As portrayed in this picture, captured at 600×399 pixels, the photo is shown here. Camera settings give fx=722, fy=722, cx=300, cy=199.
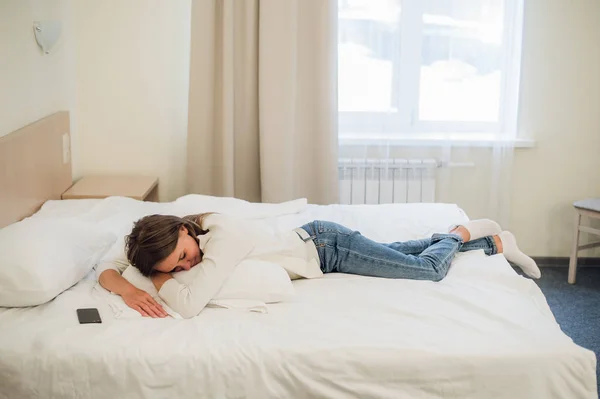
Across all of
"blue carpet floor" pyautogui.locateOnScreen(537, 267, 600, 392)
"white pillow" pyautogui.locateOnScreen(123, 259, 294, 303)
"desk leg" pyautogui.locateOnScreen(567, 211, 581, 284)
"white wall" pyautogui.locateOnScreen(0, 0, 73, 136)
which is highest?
"white wall" pyautogui.locateOnScreen(0, 0, 73, 136)

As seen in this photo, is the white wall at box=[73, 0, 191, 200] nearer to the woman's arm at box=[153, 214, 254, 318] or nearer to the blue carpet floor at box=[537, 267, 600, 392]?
the woman's arm at box=[153, 214, 254, 318]

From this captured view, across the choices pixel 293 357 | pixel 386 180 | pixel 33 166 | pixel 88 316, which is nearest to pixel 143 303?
pixel 88 316

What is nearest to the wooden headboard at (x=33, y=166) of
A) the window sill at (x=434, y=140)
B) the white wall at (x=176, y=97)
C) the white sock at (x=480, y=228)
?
the white wall at (x=176, y=97)

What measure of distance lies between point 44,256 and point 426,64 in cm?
246

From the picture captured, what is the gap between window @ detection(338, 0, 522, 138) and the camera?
3.87 metres

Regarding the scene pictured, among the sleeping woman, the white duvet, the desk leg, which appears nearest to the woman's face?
the sleeping woman

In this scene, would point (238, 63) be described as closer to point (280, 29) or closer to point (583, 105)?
point (280, 29)

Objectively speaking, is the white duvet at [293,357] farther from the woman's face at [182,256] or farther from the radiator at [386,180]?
the radiator at [386,180]

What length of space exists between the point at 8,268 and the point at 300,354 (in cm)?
91

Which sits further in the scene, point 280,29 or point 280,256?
point 280,29

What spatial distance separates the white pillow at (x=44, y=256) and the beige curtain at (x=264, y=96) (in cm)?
136

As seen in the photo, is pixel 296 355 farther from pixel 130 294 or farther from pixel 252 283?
pixel 130 294

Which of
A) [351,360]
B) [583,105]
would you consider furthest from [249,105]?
[351,360]

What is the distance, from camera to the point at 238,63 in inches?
149
